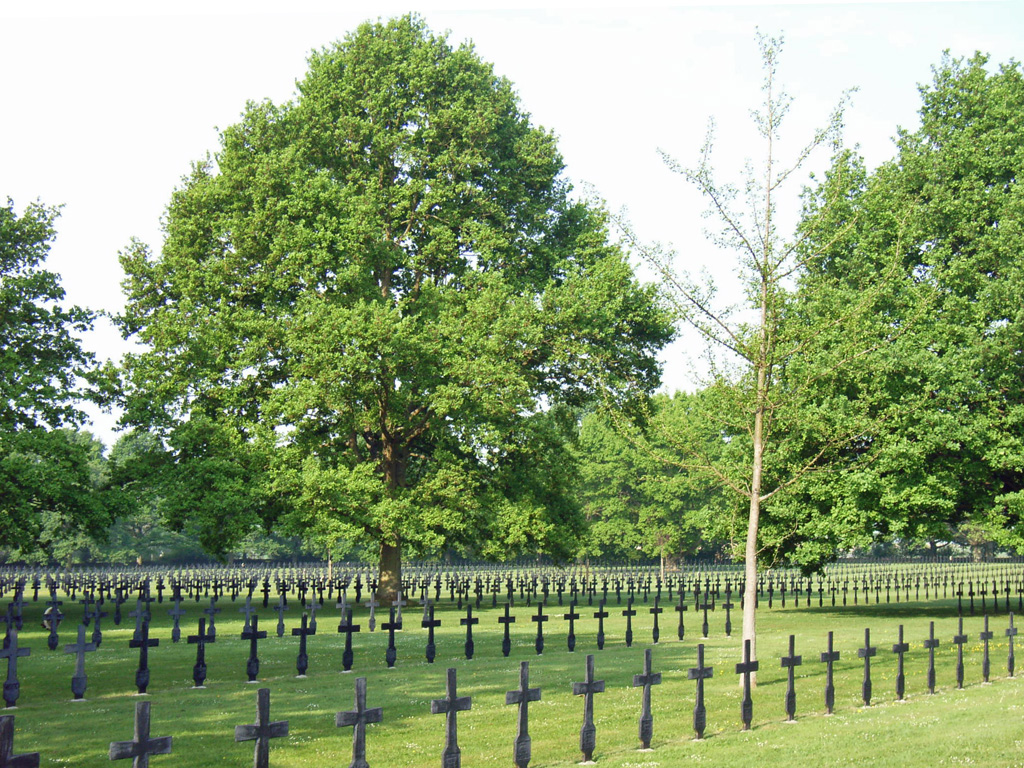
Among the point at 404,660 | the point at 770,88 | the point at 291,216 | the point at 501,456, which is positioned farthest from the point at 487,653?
the point at 291,216

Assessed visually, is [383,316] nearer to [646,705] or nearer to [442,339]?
[442,339]

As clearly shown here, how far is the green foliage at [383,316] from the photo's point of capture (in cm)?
3644

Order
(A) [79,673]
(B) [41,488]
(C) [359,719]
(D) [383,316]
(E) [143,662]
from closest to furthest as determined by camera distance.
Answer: (C) [359,719] < (A) [79,673] < (E) [143,662] < (B) [41,488] < (D) [383,316]

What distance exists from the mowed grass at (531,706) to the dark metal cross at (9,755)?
5.80 m

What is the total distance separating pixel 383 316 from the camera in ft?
116

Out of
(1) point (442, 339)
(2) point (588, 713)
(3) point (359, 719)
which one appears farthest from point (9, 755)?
(1) point (442, 339)

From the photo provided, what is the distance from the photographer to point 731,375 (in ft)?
65.3

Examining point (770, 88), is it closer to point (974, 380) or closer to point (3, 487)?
point (974, 380)

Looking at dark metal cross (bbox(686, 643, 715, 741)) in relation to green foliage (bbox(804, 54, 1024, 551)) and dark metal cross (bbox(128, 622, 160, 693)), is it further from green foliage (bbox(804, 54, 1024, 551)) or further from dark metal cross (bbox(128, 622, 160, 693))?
green foliage (bbox(804, 54, 1024, 551))

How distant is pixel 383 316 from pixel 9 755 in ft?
96.1

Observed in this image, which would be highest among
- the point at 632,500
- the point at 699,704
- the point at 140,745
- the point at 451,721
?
the point at 632,500

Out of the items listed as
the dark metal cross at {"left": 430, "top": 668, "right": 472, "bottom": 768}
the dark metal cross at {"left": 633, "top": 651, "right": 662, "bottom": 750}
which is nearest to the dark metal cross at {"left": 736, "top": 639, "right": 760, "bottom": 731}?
the dark metal cross at {"left": 633, "top": 651, "right": 662, "bottom": 750}

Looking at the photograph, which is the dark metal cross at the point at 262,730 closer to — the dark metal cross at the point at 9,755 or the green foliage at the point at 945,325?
the dark metal cross at the point at 9,755

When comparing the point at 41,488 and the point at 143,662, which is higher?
the point at 41,488
